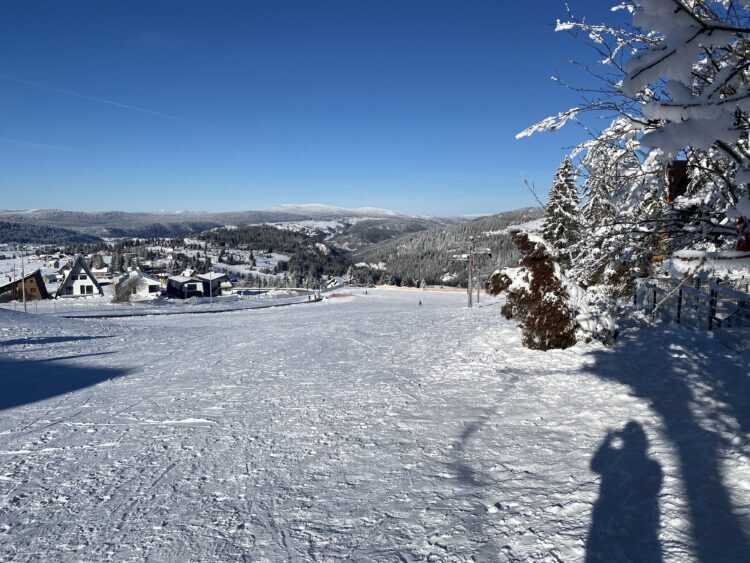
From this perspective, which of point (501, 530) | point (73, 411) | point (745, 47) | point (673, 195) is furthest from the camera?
point (73, 411)

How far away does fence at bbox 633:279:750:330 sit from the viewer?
942cm

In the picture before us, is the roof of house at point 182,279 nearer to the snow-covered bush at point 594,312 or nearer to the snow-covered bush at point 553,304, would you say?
the snow-covered bush at point 553,304

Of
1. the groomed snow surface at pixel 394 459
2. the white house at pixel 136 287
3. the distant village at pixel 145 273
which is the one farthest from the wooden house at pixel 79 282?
the groomed snow surface at pixel 394 459

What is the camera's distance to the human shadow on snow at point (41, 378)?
9.12m

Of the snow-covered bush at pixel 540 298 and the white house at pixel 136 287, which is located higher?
the snow-covered bush at pixel 540 298

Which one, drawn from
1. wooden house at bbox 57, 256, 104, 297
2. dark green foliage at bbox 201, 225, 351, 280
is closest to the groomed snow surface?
wooden house at bbox 57, 256, 104, 297

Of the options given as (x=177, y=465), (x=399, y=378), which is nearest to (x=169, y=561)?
(x=177, y=465)

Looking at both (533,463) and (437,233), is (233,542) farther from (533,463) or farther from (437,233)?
(437,233)

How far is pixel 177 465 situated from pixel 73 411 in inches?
149

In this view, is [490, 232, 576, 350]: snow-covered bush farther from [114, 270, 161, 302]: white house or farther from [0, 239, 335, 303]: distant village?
[114, 270, 161, 302]: white house

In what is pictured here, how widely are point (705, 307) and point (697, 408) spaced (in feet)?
16.9

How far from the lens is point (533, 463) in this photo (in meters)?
5.38

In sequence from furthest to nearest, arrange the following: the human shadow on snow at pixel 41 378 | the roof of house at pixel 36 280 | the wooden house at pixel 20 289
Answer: the roof of house at pixel 36 280, the wooden house at pixel 20 289, the human shadow on snow at pixel 41 378

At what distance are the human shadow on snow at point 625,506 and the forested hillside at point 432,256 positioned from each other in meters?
82.6
